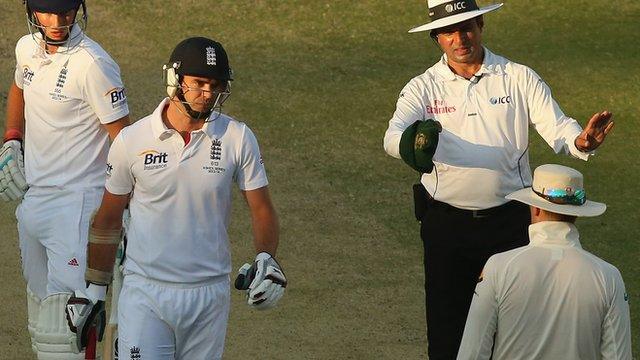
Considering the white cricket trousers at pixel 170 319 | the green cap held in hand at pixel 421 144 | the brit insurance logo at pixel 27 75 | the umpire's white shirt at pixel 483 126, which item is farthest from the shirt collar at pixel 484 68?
the brit insurance logo at pixel 27 75

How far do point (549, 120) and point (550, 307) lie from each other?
6.82 ft

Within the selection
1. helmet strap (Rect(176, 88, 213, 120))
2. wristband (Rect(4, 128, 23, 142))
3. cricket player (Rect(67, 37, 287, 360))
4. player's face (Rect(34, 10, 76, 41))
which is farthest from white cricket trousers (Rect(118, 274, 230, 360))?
wristband (Rect(4, 128, 23, 142))

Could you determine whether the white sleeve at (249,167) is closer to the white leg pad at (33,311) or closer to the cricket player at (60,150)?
the cricket player at (60,150)

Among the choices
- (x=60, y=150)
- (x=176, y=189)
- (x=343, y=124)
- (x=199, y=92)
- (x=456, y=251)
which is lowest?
(x=343, y=124)

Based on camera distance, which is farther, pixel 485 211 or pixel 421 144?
pixel 485 211

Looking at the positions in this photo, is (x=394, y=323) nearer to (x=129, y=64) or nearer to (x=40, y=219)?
(x=40, y=219)

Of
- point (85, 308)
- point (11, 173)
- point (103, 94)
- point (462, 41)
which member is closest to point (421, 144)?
point (462, 41)

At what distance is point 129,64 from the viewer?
1543cm

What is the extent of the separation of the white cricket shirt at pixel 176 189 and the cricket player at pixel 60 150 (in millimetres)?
1398

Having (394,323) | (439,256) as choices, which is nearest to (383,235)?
(394,323)

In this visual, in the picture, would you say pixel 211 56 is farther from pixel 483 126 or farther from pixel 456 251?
pixel 456 251

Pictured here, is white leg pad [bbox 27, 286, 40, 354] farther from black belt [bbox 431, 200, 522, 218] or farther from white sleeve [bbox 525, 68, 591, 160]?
white sleeve [bbox 525, 68, 591, 160]

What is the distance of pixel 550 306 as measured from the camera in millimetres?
5695

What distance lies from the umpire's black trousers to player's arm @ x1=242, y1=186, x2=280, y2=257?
129 cm
